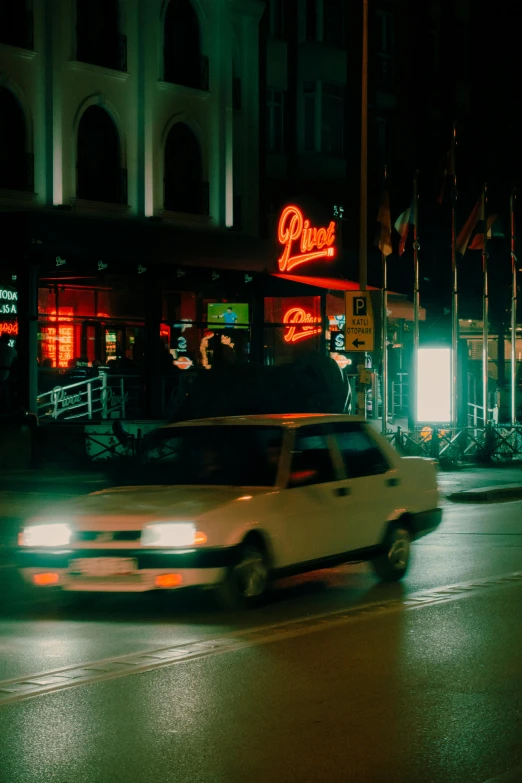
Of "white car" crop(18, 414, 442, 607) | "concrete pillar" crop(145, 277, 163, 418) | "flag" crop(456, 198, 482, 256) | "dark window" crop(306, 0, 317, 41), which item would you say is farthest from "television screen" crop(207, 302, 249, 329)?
"white car" crop(18, 414, 442, 607)

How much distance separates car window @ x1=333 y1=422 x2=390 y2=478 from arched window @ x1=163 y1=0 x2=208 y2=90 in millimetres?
22309

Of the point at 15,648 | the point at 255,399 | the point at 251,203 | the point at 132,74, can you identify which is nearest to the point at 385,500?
the point at 15,648

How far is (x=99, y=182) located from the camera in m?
31.3

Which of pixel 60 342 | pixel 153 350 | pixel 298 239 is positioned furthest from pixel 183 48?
pixel 60 342

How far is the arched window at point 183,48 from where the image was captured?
3316 cm

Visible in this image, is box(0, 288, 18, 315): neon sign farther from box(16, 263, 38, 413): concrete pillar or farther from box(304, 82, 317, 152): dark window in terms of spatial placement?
box(304, 82, 317, 152): dark window

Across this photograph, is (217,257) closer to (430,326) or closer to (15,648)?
(430,326)

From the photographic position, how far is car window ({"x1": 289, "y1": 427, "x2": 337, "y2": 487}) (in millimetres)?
11391

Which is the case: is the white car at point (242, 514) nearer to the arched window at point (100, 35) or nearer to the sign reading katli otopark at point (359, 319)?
the sign reading katli otopark at point (359, 319)

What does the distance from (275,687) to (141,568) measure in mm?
2526

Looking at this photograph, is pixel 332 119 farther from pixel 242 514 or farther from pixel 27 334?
pixel 242 514

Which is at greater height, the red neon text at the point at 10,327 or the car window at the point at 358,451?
the red neon text at the point at 10,327

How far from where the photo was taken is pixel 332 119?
137 feet

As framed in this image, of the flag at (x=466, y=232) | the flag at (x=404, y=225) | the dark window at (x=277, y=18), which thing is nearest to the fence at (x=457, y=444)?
the flag at (x=466, y=232)
